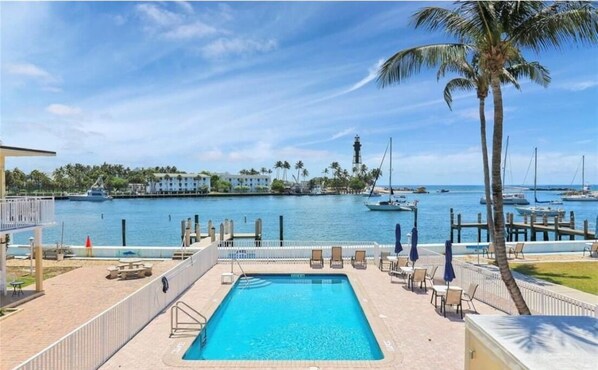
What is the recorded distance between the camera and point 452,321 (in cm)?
1120

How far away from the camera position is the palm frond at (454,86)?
54.9 ft

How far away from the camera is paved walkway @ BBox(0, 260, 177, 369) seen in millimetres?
9480

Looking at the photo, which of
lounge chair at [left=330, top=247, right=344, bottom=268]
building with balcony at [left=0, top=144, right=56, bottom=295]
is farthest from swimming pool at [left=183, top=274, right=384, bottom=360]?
building with balcony at [left=0, top=144, right=56, bottom=295]

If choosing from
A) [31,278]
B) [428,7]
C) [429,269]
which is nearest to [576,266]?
[429,269]

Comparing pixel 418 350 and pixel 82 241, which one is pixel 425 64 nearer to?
pixel 418 350

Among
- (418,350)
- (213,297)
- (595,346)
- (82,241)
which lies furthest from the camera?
(82,241)

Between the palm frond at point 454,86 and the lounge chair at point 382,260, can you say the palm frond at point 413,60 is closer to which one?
the palm frond at point 454,86

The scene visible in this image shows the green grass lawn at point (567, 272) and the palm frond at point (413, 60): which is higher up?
the palm frond at point (413, 60)

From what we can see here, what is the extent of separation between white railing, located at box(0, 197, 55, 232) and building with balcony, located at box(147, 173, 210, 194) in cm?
14381

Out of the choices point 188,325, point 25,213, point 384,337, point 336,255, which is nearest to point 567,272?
point 336,255

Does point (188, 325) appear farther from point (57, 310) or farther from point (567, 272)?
point (567, 272)

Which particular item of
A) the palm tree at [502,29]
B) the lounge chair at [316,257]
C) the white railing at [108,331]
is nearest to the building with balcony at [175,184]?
the lounge chair at [316,257]

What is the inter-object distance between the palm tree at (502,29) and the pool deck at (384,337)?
7.14ft

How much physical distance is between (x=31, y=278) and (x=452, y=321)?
16.8m
